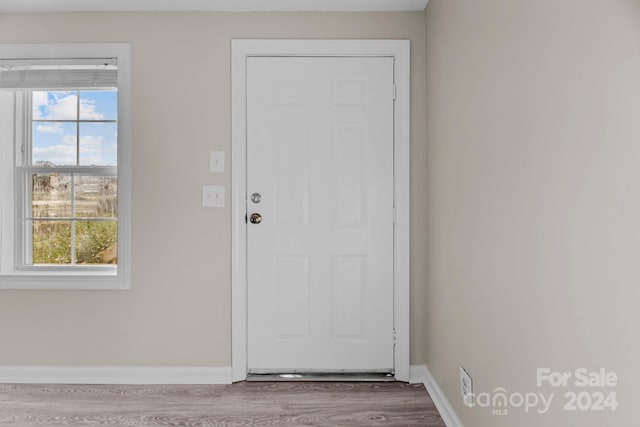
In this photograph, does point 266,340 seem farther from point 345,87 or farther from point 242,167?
point 345,87

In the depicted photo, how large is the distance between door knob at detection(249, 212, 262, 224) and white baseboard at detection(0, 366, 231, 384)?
2.89 ft

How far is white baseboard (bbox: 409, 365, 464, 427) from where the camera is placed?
84.0 inches

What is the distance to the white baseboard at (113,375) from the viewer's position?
2.66 metres

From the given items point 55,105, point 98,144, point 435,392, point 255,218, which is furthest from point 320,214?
point 55,105

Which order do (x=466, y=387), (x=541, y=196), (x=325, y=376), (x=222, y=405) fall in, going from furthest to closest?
1. (x=325, y=376)
2. (x=222, y=405)
3. (x=466, y=387)
4. (x=541, y=196)

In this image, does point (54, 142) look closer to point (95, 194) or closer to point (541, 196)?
point (95, 194)

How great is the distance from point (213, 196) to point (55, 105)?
4.02 ft

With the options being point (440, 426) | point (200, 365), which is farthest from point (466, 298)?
point (200, 365)

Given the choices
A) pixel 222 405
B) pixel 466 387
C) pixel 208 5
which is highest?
pixel 208 5

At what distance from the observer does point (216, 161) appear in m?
2.65

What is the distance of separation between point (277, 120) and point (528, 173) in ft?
5.24

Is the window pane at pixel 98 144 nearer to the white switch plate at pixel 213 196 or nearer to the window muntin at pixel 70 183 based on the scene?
the window muntin at pixel 70 183

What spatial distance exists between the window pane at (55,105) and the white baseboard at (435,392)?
104 inches

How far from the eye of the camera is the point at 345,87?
2.66 metres
